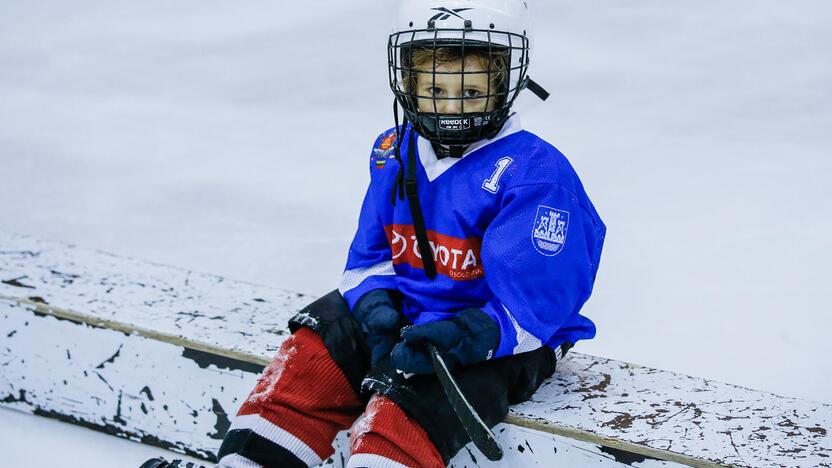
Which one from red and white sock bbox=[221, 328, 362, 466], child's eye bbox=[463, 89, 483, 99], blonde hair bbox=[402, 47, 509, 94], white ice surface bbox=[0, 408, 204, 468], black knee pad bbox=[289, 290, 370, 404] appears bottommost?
white ice surface bbox=[0, 408, 204, 468]

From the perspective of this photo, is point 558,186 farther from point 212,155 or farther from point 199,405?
point 212,155

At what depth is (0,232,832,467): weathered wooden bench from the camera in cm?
146

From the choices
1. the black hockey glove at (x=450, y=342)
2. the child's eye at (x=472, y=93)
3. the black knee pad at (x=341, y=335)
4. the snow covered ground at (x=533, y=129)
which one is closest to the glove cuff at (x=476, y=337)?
the black hockey glove at (x=450, y=342)

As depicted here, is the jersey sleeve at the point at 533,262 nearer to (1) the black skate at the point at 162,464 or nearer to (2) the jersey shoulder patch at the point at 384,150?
(2) the jersey shoulder patch at the point at 384,150

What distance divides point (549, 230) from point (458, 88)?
24 centimetres

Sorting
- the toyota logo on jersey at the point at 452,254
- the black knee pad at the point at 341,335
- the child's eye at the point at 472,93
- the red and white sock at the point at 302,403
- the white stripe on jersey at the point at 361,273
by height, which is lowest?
the red and white sock at the point at 302,403

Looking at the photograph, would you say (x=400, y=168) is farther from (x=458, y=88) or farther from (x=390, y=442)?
(x=390, y=442)

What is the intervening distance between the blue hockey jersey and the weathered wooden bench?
134mm

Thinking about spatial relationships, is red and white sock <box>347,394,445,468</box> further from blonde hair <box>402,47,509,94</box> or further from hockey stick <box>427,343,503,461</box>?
blonde hair <box>402,47,509,94</box>

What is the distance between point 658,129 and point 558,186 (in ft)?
6.83

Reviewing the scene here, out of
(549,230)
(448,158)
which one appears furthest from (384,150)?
(549,230)

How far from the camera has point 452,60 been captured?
4.95 ft

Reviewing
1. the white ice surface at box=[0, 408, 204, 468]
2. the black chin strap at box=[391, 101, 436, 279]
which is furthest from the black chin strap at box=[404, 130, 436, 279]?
the white ice surface at box=[0, 408, 204, 468]

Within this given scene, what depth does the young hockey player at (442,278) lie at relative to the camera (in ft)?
4.69
